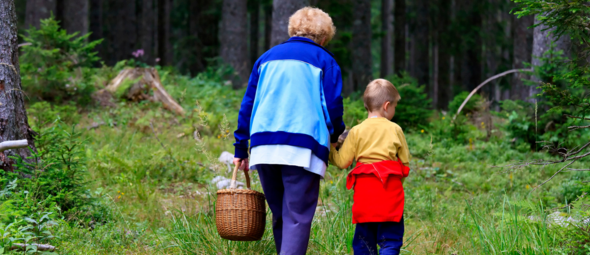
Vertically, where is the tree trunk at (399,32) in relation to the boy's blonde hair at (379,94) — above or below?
above

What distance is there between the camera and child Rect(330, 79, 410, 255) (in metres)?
3.12

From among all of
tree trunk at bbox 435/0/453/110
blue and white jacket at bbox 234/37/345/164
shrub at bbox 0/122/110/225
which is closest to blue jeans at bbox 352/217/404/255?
blue and white jacket at bbox 234/37/345/164

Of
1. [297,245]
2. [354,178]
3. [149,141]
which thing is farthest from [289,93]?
[149,141]

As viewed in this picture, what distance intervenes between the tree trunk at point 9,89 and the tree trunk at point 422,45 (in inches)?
654

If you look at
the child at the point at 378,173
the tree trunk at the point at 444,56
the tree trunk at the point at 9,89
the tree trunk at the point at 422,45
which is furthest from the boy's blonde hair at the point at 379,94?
the tree trunk at the point at 422,45

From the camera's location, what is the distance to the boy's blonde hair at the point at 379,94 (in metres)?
3.25

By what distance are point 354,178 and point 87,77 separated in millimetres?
6511

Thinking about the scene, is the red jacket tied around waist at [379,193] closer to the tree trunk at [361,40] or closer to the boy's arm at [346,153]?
the boy's arm at [346,153]

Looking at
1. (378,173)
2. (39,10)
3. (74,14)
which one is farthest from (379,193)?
(74,14)

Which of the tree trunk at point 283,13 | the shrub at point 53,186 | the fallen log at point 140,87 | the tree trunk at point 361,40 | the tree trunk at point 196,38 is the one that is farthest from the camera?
the tree trunk at point 196,38

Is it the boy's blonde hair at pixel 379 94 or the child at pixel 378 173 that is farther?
the boy's blonde hair at pixel 379 94

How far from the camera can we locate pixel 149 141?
24.1 ft

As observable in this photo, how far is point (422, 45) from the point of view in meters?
19.2

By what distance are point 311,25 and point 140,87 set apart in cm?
628
